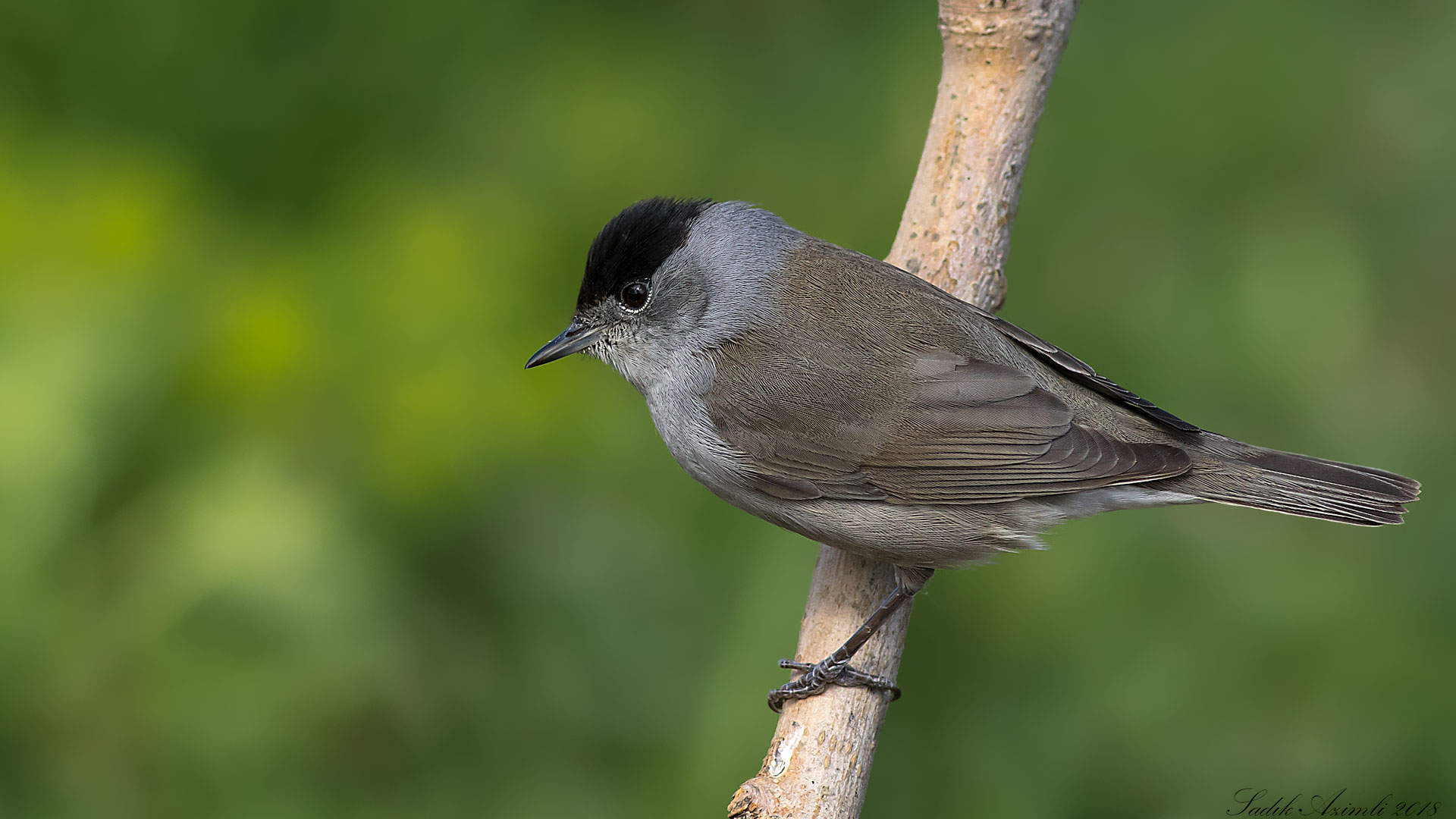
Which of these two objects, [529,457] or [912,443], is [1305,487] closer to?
[912,443]

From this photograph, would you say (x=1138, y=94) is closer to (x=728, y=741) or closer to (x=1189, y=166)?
(x=1189, y=166)

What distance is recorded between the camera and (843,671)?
330cm

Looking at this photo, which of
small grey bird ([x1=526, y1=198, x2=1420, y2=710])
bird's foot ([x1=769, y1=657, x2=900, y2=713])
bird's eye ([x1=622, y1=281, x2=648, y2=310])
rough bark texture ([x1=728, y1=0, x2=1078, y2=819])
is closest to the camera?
bird's foot ([x1=769, y1=657, x2=900, y2=713])

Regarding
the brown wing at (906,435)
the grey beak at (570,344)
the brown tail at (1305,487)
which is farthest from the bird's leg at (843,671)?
the grey beak at (570,344)

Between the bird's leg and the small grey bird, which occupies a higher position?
the small grey bird

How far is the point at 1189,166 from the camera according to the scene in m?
5.70

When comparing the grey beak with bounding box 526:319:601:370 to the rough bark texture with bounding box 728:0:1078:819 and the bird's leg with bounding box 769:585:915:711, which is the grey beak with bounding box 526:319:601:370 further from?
the bird's leg with bounding box 769:585:915:711

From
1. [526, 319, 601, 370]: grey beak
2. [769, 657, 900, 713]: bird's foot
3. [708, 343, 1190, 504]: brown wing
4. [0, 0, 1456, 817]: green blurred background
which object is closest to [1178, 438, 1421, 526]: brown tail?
[708, 343, 1190, 504]: brown wing

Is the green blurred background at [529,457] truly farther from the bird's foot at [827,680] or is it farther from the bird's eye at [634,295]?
the bird's eye at [634,295]

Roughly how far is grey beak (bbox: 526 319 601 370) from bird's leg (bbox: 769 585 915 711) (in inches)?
45.5

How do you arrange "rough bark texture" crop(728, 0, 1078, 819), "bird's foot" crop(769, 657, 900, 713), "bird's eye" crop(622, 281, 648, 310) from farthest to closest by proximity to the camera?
"bird's eye" crop(622, 281, 648, 310), "rough bark texture" crop(728, 0, 1078, 819), "bird's foot" crop(769, 657, 900, 713)

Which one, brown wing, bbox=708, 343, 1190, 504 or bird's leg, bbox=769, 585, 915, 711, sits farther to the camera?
brown wing, bbox=708, 343, 1190, 504

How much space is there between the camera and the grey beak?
378 centimetres

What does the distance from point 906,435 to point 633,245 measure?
1.01 metres
